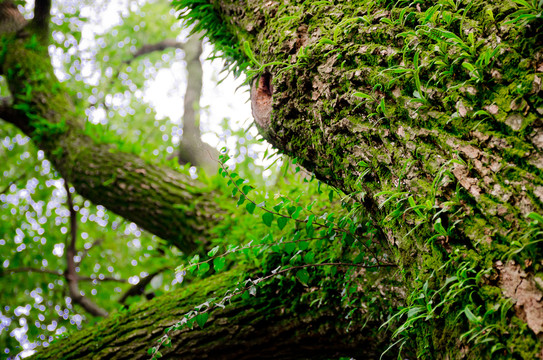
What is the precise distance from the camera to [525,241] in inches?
35.1

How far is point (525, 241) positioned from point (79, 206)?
723 centimetres

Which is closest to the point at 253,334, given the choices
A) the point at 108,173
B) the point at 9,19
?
the point at 108,173

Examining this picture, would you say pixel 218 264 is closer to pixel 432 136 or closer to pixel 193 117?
pixel 432 136

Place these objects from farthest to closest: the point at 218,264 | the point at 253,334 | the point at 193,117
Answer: the point at 193,117 < the point at 253,334 < the point at 218,264

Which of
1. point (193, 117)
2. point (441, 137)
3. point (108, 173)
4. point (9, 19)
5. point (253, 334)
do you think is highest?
point (9, 19)

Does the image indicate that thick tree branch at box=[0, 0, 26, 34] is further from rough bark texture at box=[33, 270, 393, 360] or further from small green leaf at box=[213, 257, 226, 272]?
small green leaf at box=[213, 257, 226, 272]

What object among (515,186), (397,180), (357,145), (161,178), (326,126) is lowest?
(515,186)

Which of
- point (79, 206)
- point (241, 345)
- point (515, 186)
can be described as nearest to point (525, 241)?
point (515, 186)

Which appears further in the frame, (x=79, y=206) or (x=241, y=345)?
(x=79, y=206)

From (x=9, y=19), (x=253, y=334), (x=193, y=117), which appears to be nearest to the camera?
(x=253, y=334)

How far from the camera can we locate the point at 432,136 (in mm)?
1151

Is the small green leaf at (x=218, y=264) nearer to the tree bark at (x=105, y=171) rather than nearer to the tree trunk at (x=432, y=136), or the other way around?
the tree trunk at (x=432, y=136)

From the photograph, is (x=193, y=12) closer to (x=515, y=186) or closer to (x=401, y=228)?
(x=401, y=228)

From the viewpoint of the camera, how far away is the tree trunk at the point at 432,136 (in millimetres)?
939
